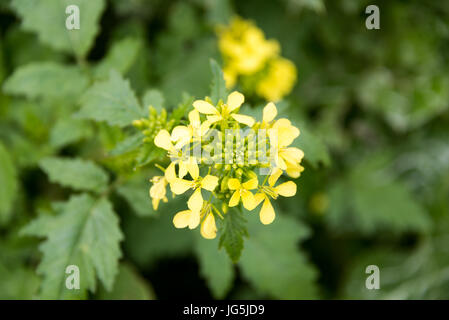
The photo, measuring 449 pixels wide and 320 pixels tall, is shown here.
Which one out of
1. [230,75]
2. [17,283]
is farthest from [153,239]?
[230,75]

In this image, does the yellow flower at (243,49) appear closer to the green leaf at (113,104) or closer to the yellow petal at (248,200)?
the green leaf at (113,104)

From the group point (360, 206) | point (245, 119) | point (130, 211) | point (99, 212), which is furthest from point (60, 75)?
point (360, 206)

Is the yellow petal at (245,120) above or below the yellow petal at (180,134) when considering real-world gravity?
above

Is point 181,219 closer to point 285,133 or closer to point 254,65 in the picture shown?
point 285,133

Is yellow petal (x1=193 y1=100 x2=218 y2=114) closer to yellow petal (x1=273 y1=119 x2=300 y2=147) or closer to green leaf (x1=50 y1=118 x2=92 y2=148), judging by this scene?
yellow petal (x1=273 y1=119 x2=300 y2=147)

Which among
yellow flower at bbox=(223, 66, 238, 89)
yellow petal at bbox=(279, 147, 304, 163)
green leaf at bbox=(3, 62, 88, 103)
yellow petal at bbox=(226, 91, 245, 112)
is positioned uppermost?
yellow flower at bbox=(223, 66, 238, 89)

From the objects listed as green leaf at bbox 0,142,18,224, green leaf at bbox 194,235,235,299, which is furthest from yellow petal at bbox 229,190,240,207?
green leaf at bbox 0,142,18,224

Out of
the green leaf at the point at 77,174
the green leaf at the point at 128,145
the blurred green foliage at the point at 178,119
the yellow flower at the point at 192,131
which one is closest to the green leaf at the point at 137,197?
the blurred green foliage at the point at 178,119
